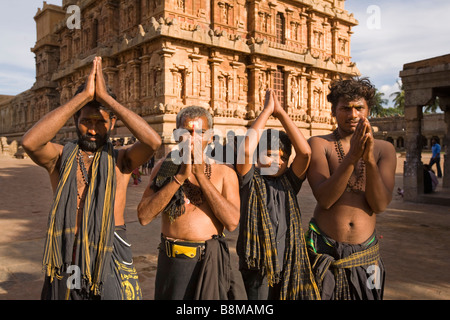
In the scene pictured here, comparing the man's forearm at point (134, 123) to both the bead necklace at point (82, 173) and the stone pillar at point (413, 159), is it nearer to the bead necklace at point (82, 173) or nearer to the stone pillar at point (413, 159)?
the bead necklace at point (82, 173)

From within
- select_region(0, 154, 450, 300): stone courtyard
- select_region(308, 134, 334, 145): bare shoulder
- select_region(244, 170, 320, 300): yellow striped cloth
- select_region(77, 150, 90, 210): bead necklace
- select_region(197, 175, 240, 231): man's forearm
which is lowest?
select_region(0, 154, 450, 300): stone courtyard

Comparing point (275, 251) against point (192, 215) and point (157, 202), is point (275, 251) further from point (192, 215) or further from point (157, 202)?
point (157, 202)

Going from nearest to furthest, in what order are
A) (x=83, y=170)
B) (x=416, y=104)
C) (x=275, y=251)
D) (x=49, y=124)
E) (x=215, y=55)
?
(x=49, y=124)
(x=83, y=170)
(x=275, y=251)
(x=416, y=104)
(x=215, y=55)

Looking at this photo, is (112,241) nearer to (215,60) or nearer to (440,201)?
(440,201)

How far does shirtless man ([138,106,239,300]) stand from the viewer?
2.29m

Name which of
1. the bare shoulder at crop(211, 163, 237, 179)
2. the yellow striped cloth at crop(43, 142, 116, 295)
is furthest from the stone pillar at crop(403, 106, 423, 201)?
the yellow striped cloth at crop(43, 142, 116, 295)

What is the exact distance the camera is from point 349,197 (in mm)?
2604

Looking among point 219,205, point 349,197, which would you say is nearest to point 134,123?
point 219,205

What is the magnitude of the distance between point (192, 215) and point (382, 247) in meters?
4.18

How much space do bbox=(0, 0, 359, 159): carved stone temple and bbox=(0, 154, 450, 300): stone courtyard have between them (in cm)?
1041

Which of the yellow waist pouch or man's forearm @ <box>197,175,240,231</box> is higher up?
man's forearm @ <box>197,175,240,231</box>

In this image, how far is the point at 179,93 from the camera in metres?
18.6

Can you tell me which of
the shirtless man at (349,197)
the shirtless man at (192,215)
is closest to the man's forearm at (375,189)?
the shirtless man at (349,197)

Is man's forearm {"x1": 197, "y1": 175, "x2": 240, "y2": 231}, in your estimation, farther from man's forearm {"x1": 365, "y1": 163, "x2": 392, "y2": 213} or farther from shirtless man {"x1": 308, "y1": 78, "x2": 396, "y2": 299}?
man's forearm {"x1": 365, "y1": 163, "x2": 392, "y2": 213}
